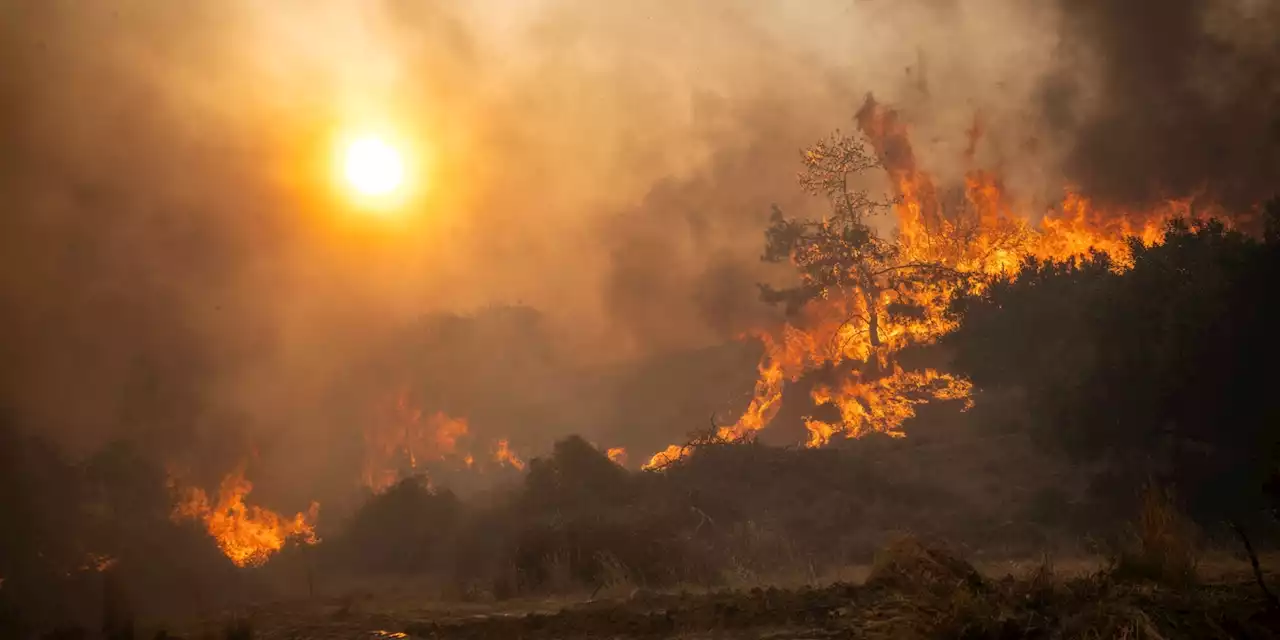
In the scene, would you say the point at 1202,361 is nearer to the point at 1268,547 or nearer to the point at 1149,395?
the point at 1149,395

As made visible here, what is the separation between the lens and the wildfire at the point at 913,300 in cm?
→ 4066

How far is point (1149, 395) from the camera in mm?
21453

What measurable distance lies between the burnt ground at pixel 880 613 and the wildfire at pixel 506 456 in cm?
3966

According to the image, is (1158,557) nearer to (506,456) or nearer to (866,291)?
(866,291)

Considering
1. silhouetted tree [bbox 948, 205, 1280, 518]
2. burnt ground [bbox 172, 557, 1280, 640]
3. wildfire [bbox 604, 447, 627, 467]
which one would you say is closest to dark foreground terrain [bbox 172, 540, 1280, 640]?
burnt ground [bbox 172, 557, 1280, 640]

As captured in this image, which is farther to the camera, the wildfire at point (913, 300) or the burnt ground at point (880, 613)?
the wildfire at point (913, 300)

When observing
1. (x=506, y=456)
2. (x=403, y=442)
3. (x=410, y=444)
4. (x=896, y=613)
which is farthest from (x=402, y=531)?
(x=506, y=456)

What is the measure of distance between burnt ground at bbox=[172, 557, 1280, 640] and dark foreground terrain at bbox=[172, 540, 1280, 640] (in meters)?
0.02

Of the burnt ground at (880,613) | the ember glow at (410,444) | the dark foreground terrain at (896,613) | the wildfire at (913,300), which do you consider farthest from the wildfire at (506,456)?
the dark foreground terrain at (896,613)

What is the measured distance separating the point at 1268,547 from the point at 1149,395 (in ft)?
15.5

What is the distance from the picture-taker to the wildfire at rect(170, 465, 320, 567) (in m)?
29.0

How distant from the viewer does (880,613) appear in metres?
11.0

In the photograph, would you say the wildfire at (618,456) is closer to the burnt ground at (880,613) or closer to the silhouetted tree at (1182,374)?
the silhouetted tree at (1182,374)

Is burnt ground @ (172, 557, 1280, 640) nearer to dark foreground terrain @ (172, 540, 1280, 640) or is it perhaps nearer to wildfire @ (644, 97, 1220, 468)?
dark foreground terrain @ (172, 540, 1280, 640)
